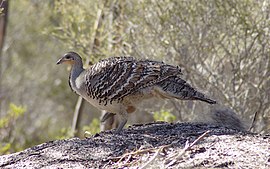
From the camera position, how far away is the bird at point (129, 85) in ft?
24.6

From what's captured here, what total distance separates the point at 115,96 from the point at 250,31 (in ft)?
8.48

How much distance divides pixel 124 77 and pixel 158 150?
7.51ft

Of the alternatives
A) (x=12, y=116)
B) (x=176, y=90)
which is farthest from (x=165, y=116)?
(x=12, y=116)

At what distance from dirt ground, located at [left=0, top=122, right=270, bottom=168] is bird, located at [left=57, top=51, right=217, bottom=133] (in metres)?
0.45

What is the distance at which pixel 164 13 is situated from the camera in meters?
9.54

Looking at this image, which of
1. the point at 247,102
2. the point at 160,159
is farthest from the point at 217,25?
the point at 160,159

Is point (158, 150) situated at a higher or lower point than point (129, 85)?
lower

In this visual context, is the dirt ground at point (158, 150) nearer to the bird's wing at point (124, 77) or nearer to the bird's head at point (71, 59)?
the bird's wing at point (124, 77)

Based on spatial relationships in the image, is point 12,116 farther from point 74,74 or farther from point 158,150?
point 158,150

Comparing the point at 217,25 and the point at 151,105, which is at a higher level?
the point at 217,25

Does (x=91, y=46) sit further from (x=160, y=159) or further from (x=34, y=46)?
(x=34, y=46)

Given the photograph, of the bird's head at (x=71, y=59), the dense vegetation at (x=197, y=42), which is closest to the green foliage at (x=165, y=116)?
the dense vegetation at (x=197, y=42)

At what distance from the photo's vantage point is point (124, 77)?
295 inches

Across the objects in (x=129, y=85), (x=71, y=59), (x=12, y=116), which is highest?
(x=71, y=59)
